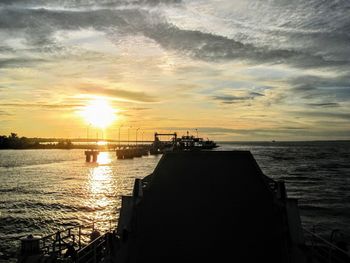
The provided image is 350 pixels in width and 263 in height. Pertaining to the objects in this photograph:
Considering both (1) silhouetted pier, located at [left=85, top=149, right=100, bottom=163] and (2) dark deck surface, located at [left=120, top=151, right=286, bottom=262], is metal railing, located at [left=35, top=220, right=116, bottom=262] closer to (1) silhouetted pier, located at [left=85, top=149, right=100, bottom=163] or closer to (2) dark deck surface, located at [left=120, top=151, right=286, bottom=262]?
(2) dark deck surface, located at [left=120, top=151, right=286, bottom=262]

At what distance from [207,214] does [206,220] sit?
0.56ft

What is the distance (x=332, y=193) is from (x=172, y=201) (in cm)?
4612

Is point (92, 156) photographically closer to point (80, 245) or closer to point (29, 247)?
point (80, 245)

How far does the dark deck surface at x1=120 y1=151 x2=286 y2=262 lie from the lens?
8.48 meters

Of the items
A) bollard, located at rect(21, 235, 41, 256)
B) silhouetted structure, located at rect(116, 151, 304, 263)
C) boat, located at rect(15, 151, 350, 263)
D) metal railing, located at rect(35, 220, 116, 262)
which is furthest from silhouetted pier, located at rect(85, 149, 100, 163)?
silhouetted structure, located at rect(116, 151, 304, 263)

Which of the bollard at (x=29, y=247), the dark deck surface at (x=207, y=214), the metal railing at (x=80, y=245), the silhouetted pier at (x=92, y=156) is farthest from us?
the silhouetted pier at (x=92, y=156)

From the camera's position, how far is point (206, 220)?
8.98 metres

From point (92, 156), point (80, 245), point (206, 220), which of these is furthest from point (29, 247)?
point (92, 156)

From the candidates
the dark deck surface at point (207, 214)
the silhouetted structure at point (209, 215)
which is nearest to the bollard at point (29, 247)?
the silhouetted structure at point (209, 215)

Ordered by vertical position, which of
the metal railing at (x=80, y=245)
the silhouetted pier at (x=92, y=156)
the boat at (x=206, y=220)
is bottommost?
the silhouetted pier at (x=92, y=156)

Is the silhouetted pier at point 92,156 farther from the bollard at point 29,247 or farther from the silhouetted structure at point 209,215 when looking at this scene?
the silhouetted structure at point 209,215

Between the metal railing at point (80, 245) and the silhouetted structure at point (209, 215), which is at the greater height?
the silhouetted structure at point (209, 215)

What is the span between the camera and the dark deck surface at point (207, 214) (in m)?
8.48

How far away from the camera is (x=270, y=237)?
8.69 m
